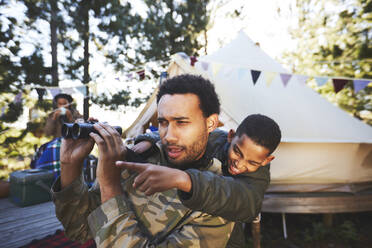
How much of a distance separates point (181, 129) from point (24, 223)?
405 cm

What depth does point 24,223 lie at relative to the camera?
11.6ft

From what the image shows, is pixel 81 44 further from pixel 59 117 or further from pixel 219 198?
pixel 219 198

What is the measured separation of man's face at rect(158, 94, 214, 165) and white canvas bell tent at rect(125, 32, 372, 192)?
7.26ft

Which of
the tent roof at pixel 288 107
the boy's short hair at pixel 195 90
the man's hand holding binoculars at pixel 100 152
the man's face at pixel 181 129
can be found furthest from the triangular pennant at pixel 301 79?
the man's hand holding binoculars at pixel 100 152

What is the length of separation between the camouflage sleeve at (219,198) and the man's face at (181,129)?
388mm

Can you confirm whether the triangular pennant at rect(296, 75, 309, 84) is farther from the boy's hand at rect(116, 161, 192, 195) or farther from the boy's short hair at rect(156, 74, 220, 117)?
the boy's hand at rect(116, 161, 192, 195)

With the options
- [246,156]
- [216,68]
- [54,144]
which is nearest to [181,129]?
[246,156]

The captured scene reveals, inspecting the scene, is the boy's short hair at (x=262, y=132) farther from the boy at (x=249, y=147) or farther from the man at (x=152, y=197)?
the man at (x=152, y=197)

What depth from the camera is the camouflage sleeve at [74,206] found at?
1122 millimetres

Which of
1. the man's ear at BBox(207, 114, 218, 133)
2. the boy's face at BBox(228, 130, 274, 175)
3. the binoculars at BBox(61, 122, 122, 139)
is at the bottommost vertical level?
the boy's face at BBox(228, 130, 274, 175)

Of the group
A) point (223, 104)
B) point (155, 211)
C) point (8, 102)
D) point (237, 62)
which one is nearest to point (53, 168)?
point (8, 102)

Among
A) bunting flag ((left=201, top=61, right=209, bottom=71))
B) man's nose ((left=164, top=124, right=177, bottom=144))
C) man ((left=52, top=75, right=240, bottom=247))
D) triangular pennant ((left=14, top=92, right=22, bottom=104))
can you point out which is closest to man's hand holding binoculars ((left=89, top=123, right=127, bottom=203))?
man ((left=52, top=75, right=240, bottom=247))

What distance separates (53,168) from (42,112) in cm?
278

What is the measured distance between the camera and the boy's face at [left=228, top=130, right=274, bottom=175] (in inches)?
64.1
